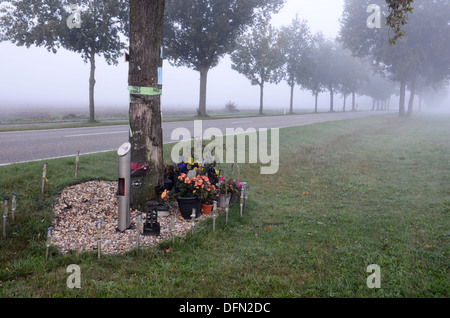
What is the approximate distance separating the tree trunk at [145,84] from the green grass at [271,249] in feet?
4.02

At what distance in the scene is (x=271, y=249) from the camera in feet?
14.1

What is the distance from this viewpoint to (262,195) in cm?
716

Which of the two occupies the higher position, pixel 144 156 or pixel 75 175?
pixel 144 156

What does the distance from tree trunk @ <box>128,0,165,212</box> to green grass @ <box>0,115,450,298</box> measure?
122 centimetres

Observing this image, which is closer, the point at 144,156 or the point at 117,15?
the point at 144,156

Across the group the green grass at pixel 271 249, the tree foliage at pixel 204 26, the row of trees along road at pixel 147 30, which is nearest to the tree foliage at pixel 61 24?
the row of trees along road at pixel 147 30

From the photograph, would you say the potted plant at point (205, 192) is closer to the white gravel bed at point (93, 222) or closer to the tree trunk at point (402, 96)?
the white gravel bed at point (93, 222)

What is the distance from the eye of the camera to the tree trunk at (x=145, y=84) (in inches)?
199

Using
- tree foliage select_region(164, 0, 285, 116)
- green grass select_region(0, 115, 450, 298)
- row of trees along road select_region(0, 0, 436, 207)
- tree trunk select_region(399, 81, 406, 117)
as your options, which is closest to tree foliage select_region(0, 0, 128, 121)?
row of trees along road select_region(0, 0, 436, 207)

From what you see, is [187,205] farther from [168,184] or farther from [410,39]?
[410,39]

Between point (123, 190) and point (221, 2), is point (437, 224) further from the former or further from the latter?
point (221, 2)

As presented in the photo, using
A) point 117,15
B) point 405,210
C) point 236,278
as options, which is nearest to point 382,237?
point 405,210

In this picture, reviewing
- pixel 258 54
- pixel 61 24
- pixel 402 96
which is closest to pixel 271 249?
pixel 61 24

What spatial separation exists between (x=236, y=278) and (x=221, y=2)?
2637 cm
